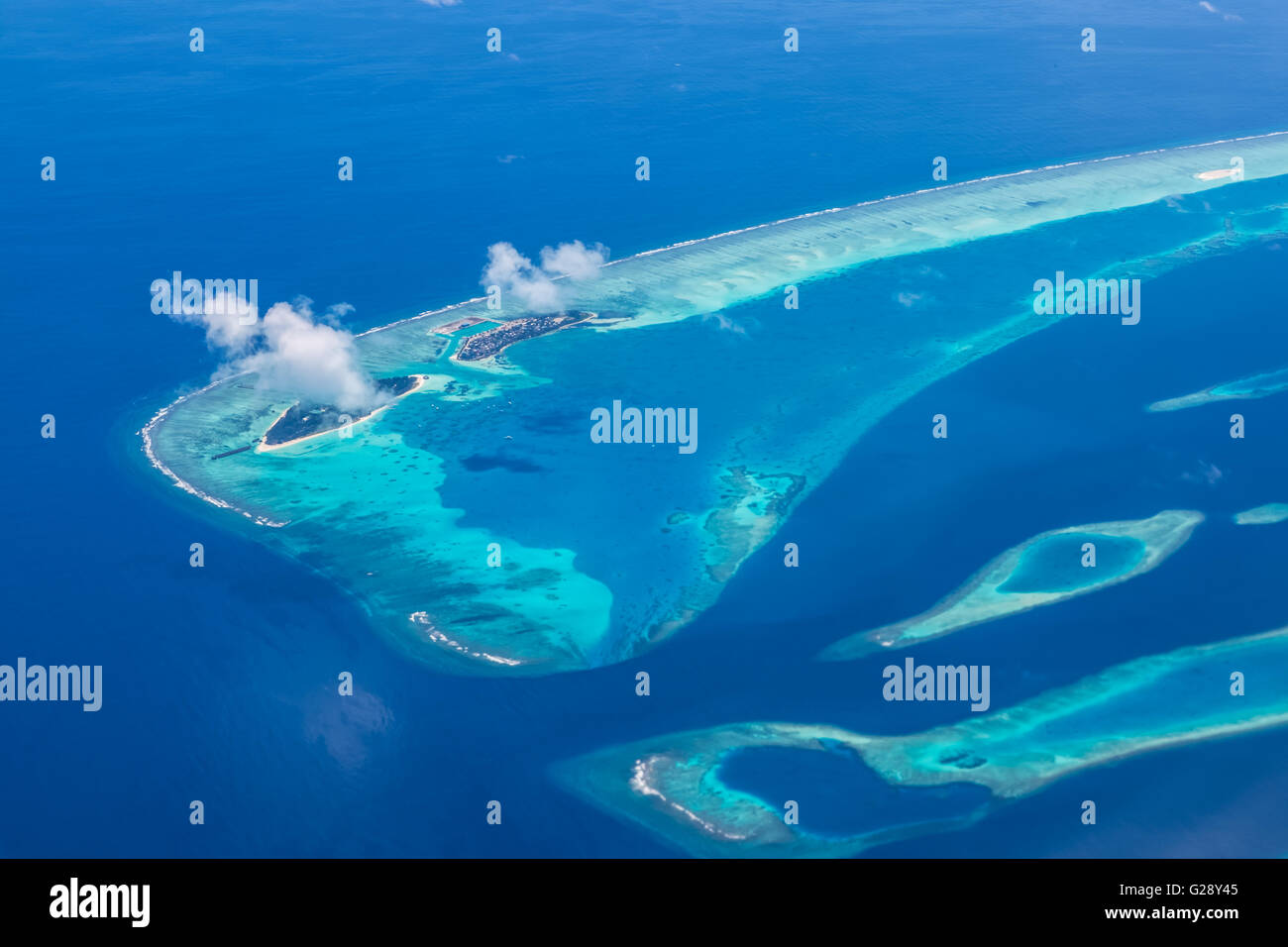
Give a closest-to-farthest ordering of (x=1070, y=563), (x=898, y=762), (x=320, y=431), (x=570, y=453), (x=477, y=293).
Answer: (x=898, y=762), (x=1070, y=563), (x=570, y=453), (x=320, y=431), (x=477, y=293)

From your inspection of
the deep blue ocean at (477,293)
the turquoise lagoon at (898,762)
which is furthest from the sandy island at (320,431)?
the turquoise lagoon at (898,762)

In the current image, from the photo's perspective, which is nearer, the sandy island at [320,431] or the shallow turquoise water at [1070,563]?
the shallow turquoise water at [1070,563]

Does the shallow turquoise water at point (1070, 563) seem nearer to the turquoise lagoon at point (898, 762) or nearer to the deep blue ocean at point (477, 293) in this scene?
the deep blue ocean at point (477, 293)

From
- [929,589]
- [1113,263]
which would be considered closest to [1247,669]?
[929,589]

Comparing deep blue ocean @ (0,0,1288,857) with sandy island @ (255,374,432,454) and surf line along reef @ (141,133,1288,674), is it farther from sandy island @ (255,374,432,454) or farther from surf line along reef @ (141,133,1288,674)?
sandy island @ (255,374,432,454)

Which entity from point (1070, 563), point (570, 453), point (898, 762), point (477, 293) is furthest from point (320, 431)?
point (1070, 563)

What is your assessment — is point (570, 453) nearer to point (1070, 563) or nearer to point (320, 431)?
point (320, 431)

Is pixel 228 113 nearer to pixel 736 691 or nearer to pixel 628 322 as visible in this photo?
pixel 628 322
